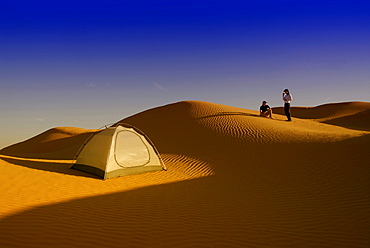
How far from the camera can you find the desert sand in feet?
Answer: 15.1

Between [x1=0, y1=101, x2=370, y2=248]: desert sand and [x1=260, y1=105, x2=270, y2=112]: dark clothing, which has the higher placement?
[x1=260, y1=105, x2=270, y2=112]: dark clothing

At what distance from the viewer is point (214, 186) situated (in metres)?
9.05

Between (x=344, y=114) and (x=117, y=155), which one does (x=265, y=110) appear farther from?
(x=344, y=114)

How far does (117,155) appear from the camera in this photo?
10.6 m

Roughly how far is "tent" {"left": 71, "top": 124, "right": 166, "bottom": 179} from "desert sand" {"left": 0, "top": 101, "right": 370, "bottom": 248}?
1.79ft

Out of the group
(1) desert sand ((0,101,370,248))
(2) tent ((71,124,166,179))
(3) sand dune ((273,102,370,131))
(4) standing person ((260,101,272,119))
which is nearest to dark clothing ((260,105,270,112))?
(4) standing person ((260,101,272,119))

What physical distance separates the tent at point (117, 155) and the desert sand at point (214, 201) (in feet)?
1.79

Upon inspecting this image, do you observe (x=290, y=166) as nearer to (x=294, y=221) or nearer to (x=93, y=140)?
(x=294, y=221)

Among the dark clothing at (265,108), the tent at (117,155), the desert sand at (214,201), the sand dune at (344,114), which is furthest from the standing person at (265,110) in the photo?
the sand dune at (344,114)

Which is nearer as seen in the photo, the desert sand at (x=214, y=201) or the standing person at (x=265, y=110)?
the desert sand at (x=214, y=201)

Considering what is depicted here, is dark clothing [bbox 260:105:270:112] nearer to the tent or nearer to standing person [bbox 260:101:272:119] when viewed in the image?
standing person [bbox 260:101:272:119]

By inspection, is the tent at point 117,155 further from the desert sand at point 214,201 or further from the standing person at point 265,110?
the standing person at point 265,110

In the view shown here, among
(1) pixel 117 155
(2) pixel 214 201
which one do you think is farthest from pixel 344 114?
(2) pixel 214 201

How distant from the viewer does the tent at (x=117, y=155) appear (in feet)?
34.2
